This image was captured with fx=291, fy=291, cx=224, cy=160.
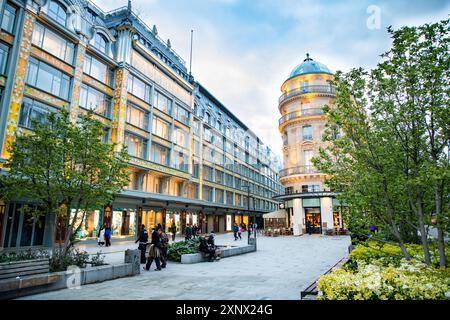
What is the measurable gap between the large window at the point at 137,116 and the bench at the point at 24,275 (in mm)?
22159

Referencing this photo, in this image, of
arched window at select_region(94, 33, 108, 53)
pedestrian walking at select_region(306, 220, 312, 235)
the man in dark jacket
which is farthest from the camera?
pedestrian walking at select_region(306, 220, 312, 235)

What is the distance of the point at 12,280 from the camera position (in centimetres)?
714

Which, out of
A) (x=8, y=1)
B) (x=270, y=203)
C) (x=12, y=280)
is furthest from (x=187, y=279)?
(x=270, y=203)

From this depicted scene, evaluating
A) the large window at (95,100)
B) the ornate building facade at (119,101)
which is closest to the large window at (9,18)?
the ornate building facade at (119,101)

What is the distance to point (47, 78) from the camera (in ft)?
71.8

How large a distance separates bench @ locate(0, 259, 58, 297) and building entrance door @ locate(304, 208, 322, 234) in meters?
33.4

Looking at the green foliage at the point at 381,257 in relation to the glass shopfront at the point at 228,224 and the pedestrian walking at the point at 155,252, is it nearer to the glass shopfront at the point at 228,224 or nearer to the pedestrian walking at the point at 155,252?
the pedestrian walking at the point at 155,252

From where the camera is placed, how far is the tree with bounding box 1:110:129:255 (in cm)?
1013

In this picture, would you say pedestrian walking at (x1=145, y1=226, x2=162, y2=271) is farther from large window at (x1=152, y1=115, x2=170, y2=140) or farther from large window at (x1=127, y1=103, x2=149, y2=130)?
large window at (x1=152, y1=115, x2=170, y2=140)

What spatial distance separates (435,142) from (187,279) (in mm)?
8232

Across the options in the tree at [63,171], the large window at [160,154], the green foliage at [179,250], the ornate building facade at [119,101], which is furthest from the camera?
the large window at [160,154]

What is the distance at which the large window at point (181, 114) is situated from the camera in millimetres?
36594

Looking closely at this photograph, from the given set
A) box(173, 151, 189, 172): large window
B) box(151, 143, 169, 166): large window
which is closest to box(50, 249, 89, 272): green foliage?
box(151, 143, 169, 166): large window

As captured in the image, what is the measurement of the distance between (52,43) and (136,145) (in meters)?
11.1
